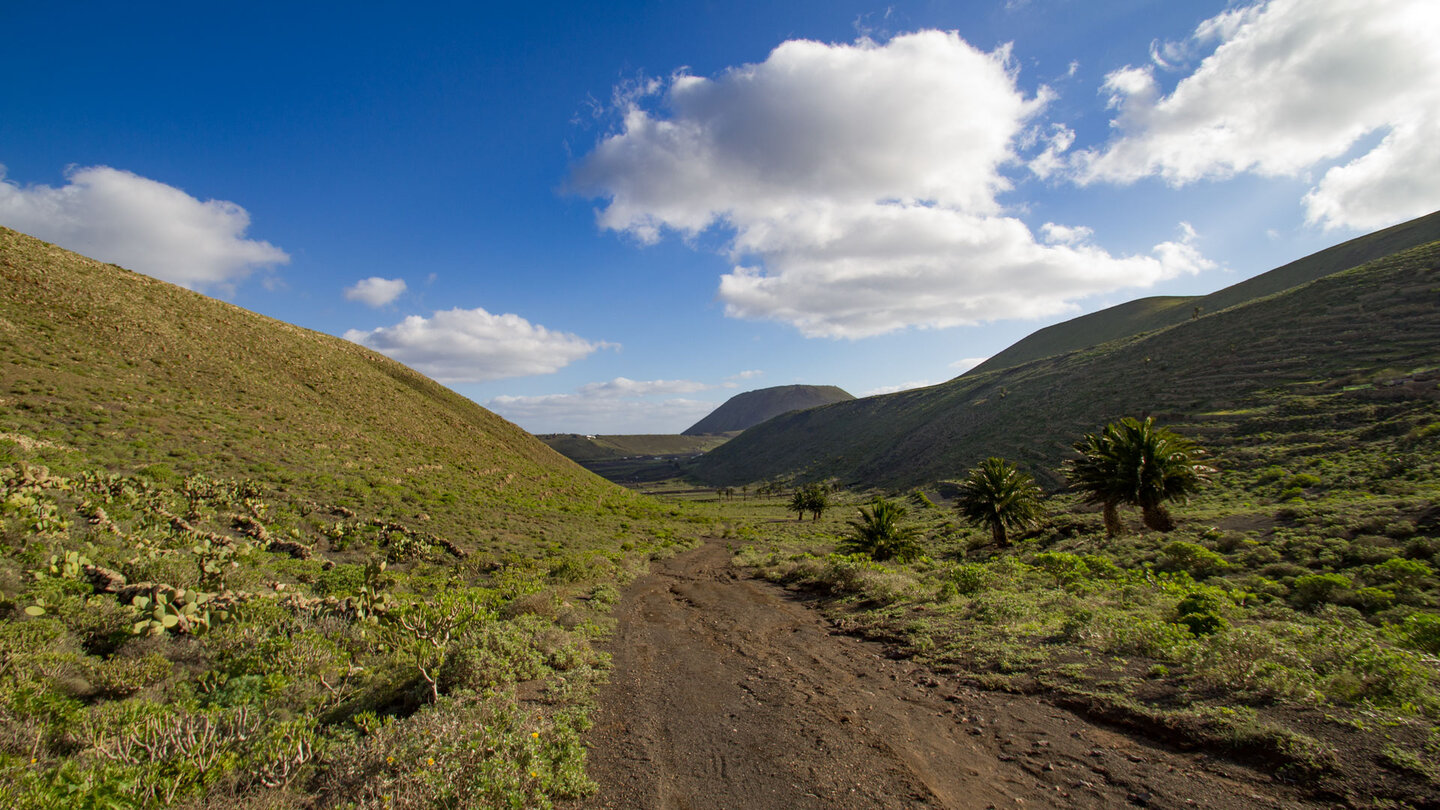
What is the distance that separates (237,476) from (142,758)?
2512cm

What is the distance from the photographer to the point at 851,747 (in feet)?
23.4

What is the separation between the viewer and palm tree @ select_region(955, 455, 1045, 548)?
90.7ft

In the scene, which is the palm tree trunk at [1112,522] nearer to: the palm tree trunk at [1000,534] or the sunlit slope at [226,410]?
the palm tree trunk at [1000,534]

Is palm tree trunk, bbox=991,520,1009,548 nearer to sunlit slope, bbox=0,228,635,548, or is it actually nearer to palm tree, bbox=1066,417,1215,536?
palm tree, bbox=1066,417,1215,536

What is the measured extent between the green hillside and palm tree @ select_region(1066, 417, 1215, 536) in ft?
71.7

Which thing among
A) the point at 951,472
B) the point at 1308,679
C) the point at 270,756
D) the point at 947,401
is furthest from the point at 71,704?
the point at 947,401

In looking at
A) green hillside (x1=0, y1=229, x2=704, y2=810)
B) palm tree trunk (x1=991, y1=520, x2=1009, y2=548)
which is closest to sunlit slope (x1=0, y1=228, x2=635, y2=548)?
green hillside (x1=0, y1=229, x2=704, y2=810)

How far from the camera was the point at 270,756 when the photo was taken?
568 cm

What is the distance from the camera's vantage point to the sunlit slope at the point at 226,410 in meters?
24.5

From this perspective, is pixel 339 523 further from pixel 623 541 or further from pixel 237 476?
pixel 623 541

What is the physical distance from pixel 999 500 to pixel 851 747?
24418 millimetres

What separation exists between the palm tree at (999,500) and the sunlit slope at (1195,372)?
22.8 meters

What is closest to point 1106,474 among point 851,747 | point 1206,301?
point 851,747

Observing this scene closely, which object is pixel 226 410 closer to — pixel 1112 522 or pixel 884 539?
pixel 884 539
